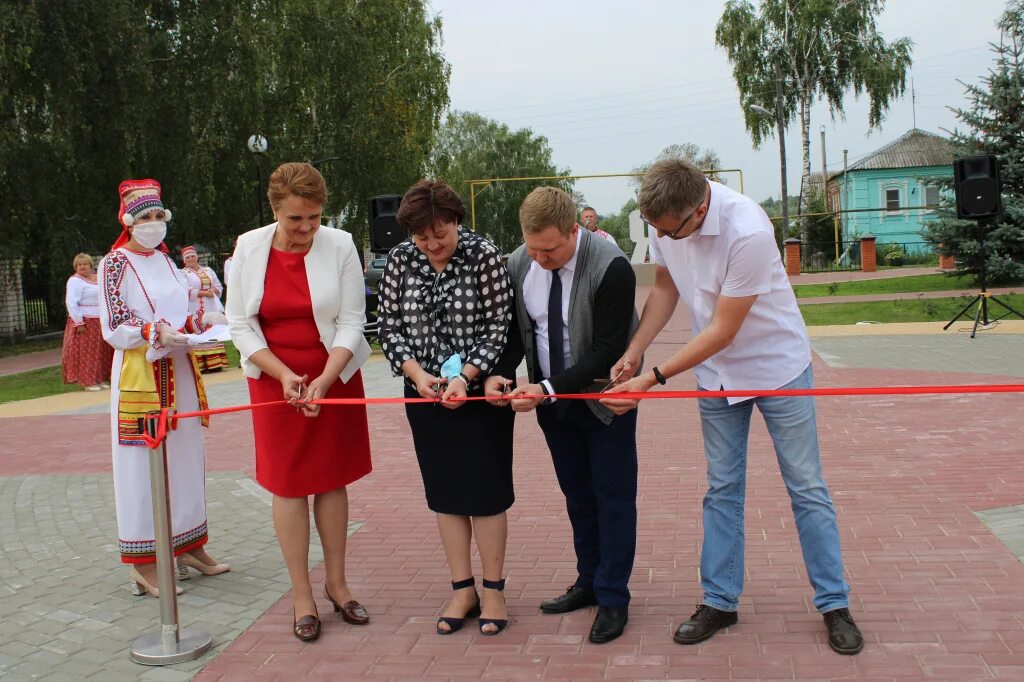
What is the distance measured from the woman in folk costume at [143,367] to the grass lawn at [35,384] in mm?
9227

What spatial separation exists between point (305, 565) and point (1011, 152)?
21.7 m

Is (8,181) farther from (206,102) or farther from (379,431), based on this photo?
(379,431)

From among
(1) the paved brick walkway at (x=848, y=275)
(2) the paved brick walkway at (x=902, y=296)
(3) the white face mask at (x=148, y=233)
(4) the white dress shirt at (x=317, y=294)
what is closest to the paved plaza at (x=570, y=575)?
(4) the white dress shirt at (x=317, y=294)

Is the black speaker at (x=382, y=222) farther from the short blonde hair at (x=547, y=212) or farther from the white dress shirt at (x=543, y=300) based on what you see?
the short blonde hair at (x=547, y=212)

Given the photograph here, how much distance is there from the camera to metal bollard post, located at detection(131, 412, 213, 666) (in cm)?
398

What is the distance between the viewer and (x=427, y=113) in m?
38.1

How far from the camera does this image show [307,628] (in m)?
4.09

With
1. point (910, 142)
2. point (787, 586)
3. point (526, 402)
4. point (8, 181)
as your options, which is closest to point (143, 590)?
point (526, 402)

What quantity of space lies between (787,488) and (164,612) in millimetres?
2567

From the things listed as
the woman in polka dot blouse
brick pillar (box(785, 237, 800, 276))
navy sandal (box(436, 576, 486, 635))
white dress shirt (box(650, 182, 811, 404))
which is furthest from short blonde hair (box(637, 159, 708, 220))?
brick pillar (box(785, 237, 800, 276))

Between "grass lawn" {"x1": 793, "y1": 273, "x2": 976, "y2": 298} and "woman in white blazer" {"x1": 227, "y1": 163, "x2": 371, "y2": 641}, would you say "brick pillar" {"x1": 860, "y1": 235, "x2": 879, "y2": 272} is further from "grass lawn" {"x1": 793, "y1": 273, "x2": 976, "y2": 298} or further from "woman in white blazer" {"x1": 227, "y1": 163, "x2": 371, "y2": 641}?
"woman in white blazer" {"x1": 227, "y1": 163, "x2": 371, "y2": 641}

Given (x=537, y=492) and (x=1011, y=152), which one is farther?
(x=1011, y=152)

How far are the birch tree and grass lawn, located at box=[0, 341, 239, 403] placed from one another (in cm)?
3425

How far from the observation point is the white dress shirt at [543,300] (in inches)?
153
